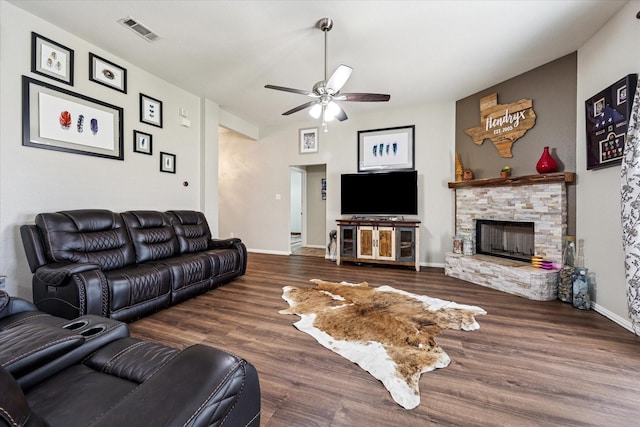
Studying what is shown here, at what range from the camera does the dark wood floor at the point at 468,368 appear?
4.47ft

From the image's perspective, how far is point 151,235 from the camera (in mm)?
3150

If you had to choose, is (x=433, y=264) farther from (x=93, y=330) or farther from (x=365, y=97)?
(x=93, y=330)

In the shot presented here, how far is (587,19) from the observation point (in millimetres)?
2543

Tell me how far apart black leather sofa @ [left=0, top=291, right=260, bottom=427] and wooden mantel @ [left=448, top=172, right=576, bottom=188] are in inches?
147

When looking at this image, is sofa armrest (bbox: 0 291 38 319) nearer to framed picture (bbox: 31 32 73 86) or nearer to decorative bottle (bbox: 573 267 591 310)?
framed picture (bbox: 31 32 73 86)

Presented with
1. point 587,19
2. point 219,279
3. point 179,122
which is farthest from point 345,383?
point 179,122

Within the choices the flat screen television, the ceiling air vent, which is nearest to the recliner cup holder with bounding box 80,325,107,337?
the ceiling air vent

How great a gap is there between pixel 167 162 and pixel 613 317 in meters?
5.41

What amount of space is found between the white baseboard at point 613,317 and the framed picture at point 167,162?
536 cm

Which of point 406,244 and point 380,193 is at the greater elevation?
point 380,193

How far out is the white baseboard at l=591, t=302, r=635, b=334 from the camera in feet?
7.36

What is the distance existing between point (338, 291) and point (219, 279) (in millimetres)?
1475

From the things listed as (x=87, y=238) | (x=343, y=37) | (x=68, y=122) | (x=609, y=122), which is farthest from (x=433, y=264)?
(x=68, y=122)

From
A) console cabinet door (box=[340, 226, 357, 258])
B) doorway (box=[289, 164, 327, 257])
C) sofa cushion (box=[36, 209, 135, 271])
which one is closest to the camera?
sofa cushion (box=[36, 209, 135, 271])
